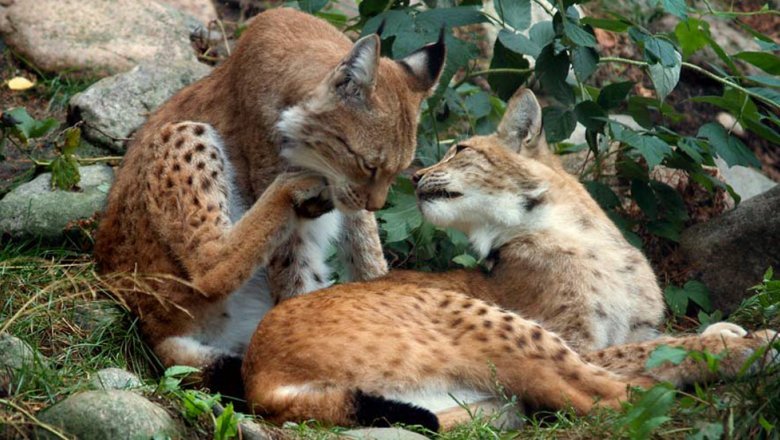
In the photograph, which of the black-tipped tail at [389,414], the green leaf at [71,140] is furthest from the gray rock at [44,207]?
the black-tipped tail at [389,414]

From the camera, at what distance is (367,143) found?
621 cm

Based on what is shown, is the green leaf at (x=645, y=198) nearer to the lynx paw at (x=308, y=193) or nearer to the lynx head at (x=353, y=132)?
the lynx head at (x=353, y=132)

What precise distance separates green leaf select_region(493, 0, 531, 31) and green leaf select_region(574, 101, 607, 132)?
2.20 feet

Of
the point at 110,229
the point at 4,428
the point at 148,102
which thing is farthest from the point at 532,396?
the point at 148,102

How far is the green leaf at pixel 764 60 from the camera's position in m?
6.79

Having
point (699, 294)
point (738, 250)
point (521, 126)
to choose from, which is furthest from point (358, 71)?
point (738, 250)

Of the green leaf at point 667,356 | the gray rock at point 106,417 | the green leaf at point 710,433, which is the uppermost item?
the green leaf at point 667,356

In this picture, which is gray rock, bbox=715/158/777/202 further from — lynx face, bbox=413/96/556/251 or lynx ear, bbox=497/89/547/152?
lynx face, bbox=413/96/556/251

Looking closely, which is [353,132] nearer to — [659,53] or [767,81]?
[659,53]

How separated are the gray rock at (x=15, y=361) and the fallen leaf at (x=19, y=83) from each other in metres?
4.39

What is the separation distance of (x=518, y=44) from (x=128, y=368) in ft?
9.88

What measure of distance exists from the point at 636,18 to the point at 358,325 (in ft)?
21.3

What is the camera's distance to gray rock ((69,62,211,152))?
8.38 metres

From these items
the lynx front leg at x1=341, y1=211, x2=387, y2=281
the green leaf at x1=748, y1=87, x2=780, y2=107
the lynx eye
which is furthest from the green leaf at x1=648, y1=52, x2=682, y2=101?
the lynx front leg at x1=341, y1=211, x2=387, y2=281
